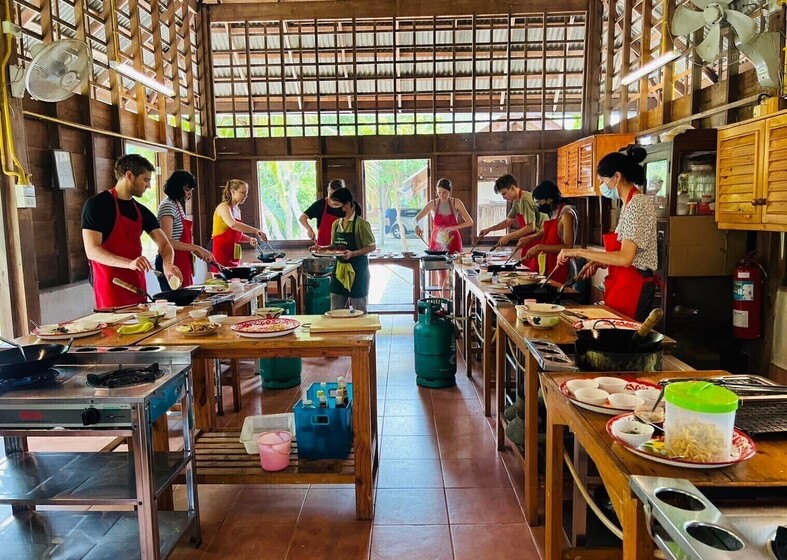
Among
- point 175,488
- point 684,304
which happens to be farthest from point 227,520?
point 684,304

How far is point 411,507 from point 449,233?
4.73 metres

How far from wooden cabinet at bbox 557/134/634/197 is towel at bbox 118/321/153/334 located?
19.2 ft

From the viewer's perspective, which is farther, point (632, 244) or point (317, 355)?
point (632, 244)

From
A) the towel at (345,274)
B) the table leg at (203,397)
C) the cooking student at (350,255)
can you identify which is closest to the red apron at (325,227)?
the cooking student at (350,255)

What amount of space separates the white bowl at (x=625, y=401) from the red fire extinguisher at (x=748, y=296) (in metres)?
3.61

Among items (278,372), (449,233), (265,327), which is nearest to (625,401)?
(265,327)

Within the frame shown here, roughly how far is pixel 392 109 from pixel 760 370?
236 inches

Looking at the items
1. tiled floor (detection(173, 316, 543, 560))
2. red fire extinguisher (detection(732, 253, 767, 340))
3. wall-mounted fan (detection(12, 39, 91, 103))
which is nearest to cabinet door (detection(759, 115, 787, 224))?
red fire extinguisher (detection(732, 253, 767, 340))

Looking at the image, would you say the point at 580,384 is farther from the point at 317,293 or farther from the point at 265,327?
the point at 317,293

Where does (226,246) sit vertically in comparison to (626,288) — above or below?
above

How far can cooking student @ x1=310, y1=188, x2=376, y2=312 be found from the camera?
540 cm

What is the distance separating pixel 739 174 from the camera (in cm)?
416

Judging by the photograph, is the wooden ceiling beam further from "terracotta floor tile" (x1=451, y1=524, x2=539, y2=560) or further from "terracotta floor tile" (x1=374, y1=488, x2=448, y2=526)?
"terracotta floor tile" (x1=451, y1=524, x2=539, y2=560)

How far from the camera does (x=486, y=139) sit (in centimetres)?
837
